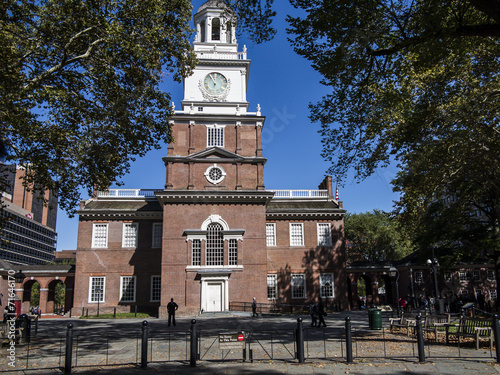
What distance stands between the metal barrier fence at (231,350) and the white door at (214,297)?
14370mm

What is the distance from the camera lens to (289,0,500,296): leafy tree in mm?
11773

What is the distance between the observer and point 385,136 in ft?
66.8

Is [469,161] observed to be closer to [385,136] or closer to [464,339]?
[385,136]

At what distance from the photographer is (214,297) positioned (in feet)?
102

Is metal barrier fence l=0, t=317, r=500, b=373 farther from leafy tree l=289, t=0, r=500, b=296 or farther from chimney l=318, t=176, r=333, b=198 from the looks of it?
chimney l=318, t=176, r=333, b=198

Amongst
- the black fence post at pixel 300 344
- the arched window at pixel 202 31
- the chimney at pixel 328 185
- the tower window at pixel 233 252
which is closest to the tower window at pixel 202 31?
the arched window at pixel 202 31

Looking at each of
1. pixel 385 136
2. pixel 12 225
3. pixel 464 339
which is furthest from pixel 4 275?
pixel 12 225

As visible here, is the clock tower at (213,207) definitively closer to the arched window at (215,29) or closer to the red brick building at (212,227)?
the red brick building at (212,227)

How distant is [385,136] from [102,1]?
45.4ft

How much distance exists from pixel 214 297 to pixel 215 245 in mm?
3923

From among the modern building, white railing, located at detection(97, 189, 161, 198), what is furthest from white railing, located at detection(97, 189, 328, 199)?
the modern building

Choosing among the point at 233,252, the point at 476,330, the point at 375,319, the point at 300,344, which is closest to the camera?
the point at 300,344

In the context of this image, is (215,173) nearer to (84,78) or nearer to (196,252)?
(196,252)

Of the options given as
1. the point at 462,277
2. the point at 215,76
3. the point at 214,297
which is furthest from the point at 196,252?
the point at 462,277
